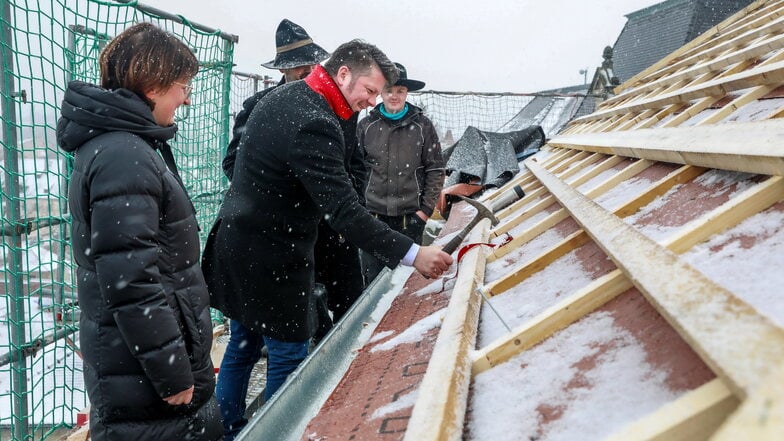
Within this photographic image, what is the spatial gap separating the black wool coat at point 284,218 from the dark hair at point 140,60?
1.98 feet

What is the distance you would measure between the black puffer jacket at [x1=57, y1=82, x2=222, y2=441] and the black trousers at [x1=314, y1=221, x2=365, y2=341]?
176 cm

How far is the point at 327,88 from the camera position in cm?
260

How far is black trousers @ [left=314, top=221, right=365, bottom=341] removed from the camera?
3760mm

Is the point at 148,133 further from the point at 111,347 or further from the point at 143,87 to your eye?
the point at 111,347

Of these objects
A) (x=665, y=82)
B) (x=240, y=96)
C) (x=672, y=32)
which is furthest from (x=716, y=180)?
(x=672, y=32)

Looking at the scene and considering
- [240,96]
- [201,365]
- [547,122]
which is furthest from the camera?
[547,122]

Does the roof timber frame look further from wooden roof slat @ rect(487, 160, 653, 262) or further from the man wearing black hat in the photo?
the man wearing black hat

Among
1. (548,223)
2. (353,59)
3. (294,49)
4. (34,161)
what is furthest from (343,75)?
(34,161)

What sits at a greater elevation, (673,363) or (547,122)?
(547,122)

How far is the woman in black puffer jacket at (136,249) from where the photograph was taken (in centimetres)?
173

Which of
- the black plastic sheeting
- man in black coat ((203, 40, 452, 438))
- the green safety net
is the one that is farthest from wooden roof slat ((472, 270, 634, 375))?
the black plastic sheeting

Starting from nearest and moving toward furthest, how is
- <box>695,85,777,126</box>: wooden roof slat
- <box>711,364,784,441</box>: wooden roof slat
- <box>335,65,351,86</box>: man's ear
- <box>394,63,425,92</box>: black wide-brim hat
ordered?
<box>711,364,784,441</box>: wooden roof slat, <box>695,85,777,126</box>: wooden roof slat, <box>335,65,351,86</box>: man's ear, <box>394,63,425,92</box>: black wide-brim hat

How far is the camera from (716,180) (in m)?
1.85

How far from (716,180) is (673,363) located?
1088 millimetres
